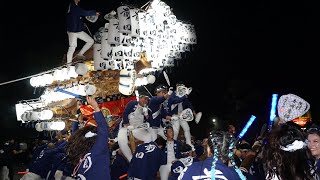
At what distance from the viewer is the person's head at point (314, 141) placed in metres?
4.23

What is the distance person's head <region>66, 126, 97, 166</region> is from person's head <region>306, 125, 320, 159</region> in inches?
104

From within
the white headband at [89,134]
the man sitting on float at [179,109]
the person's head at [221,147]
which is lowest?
the man sitting on float at [179,109]

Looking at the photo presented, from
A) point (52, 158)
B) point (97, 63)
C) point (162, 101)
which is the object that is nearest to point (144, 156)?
point (52, 158)

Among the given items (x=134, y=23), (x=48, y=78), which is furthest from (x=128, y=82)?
(x=48, y=78)

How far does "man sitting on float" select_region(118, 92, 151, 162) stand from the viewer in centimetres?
938

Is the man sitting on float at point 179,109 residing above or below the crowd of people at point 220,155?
Result: below

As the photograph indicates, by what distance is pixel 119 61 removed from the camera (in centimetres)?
1032

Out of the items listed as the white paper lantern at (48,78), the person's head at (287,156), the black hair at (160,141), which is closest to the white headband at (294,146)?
the person's head at (287,156)

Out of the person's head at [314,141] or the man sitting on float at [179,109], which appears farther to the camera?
the man sitting on float at [179,109]

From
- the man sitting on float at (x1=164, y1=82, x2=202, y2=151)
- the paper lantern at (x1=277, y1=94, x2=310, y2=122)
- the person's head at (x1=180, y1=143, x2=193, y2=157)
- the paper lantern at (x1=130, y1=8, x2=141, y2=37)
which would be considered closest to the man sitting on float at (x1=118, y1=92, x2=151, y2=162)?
the man sitting on float at (x1=164, y1=82, x2=202, y2=151)

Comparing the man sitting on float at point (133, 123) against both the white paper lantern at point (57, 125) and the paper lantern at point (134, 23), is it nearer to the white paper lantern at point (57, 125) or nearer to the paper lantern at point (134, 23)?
the paper lantern at point (134, 23)

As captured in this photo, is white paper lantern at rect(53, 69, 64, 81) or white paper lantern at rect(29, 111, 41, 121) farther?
white paper lantern at rect(29, 111, 41, 121)

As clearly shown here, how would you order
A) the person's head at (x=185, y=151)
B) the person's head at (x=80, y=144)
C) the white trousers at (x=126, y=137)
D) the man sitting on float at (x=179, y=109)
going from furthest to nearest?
the man sitting on float at (x=179, y=109), the white trousers at (x=126, y=137), the person's head at (x=185, y=151), the person's head at (x=80, y=144)

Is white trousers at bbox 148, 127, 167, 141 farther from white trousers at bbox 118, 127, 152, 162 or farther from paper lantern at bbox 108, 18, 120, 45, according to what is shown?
paper lantern at bbox 108, 18, 120, 45
